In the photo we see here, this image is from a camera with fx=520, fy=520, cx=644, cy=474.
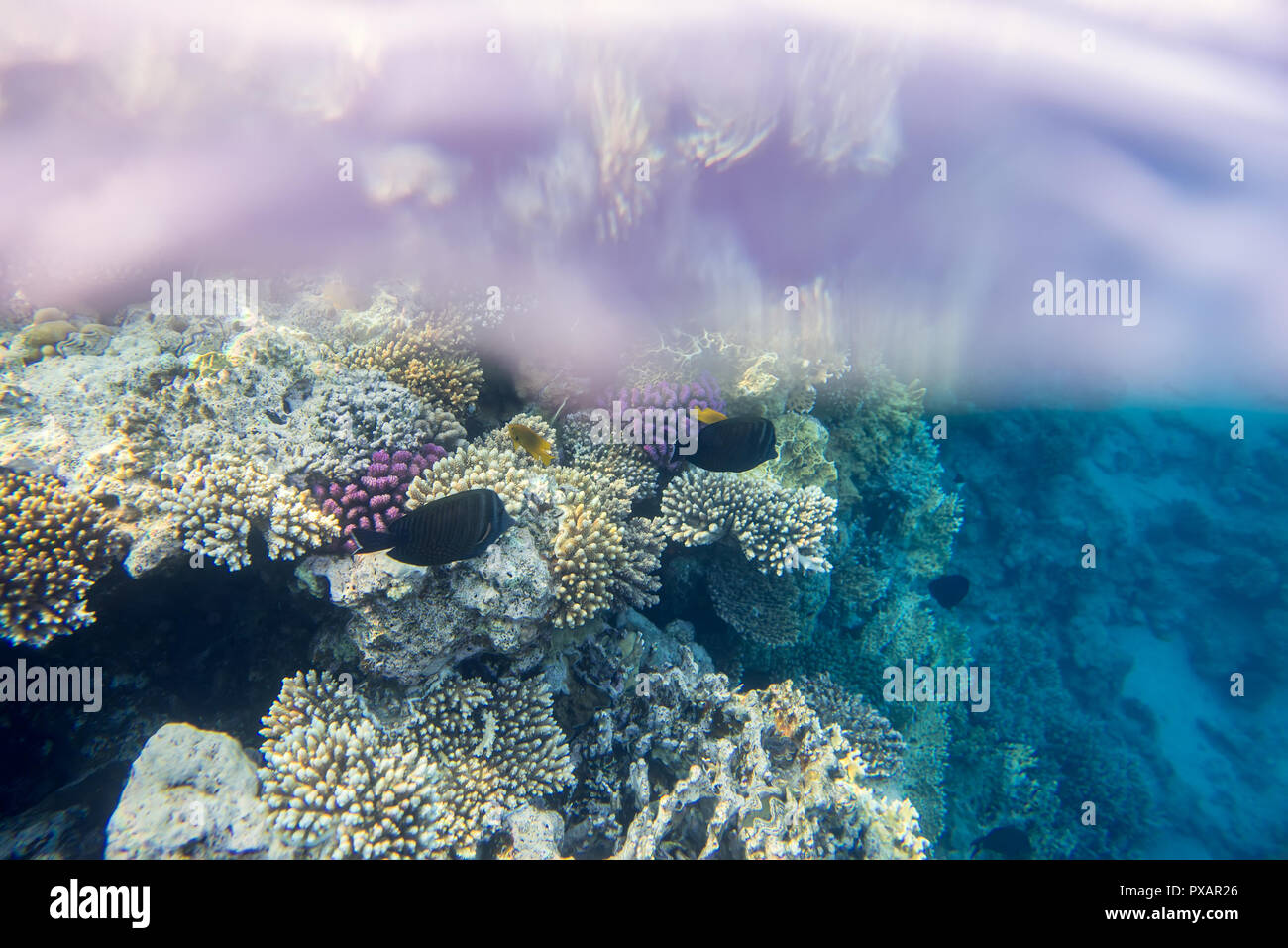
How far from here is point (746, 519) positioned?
188 inches

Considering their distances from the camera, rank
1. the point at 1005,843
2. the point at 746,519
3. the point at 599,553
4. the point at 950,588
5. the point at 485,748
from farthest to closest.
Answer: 1. the point at 1005,843
2. the point at 950,588
3. the point at 746,519
4. the point at 599,553
5. the point at 485,748

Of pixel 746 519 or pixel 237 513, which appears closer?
pixel 237 513

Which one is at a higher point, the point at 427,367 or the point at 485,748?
the point at 427,367

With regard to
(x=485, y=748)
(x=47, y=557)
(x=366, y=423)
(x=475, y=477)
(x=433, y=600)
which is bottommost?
(x=485, y=748)

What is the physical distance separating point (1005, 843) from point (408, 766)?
1049 centimetres

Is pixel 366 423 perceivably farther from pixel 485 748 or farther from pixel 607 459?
pixel 485 748

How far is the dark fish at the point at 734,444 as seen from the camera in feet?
9.28

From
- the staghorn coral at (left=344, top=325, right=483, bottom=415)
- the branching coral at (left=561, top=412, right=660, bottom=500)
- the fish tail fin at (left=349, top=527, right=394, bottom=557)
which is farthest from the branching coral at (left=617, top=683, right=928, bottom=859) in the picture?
the staghorn coral at (left=344, top=325, right=483, bottom=415)

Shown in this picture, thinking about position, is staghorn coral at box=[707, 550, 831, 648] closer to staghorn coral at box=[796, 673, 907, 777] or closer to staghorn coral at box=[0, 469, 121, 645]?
staghorn coral at box=[796, 673, 907, 777]

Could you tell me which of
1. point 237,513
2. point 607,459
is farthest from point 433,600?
point 607,459

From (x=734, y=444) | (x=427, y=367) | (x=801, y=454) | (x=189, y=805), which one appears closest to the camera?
(x=189, y=805)

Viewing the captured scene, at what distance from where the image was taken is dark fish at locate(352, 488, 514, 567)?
7.64 feet

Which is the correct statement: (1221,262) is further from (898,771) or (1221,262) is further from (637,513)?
(637,513)
